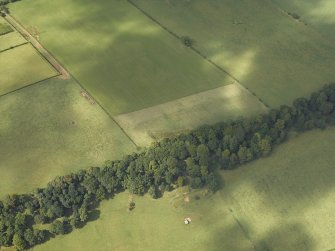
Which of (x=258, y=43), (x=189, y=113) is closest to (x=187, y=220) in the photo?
(x=189, y=113)

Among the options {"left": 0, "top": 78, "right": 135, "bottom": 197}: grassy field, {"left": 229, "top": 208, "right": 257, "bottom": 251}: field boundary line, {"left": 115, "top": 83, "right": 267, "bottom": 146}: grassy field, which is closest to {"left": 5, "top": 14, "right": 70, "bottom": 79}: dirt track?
{"left": 0, "top": 78, "right": 135, "bottom": 197}: grassy field

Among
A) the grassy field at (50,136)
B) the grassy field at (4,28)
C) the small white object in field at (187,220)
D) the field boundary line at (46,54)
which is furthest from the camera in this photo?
the grassy field at (4,28)

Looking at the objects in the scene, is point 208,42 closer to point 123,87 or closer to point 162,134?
point 123,87

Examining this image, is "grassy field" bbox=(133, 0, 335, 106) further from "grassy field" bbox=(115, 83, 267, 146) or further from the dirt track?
the dirt track

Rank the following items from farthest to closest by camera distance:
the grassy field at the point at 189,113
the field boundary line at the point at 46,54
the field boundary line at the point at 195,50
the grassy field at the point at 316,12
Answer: the grassy field at the point at 316,12 → the field boundary line at the point at 195,50 → the field boundary line at the point at 46,54 → the grassy field at the point at 189,113

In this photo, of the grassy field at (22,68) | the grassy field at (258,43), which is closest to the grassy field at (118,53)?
the grassy field at (22,68)

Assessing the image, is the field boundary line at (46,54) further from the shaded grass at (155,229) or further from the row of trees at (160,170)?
the shaded grass at (155,229)

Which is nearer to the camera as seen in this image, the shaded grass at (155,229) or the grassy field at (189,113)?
the shaded grass at (155,229)
